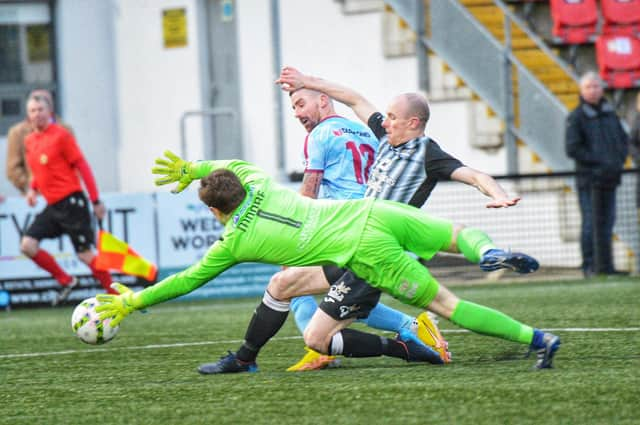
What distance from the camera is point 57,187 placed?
44.4 ft

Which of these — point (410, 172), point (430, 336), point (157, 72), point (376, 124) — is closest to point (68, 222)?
point (376, 124)

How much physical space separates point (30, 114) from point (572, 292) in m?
5.40

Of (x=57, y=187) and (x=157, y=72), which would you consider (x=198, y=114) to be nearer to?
(x=157, y=72)

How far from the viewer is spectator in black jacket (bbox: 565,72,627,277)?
14.4m

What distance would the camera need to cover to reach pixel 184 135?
64.8ft

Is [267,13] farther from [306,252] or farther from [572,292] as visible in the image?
[306,252]

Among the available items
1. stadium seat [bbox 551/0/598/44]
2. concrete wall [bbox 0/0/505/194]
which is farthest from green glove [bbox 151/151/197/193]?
concrete wall [bbox 0/0/505/194]

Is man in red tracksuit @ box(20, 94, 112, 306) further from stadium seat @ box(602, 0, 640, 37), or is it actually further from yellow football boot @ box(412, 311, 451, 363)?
stadium seat @ box(602, 0, 640, 37)

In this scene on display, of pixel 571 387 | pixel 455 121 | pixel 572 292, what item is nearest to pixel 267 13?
pixel 455 121

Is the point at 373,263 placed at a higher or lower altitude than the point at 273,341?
higher

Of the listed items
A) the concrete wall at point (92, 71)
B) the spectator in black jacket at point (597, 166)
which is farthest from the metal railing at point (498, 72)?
the concrete wall at point (92, 71)

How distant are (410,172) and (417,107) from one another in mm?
352

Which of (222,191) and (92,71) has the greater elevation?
(92,71)

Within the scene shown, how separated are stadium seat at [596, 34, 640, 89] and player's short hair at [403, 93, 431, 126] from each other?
31.0ft
